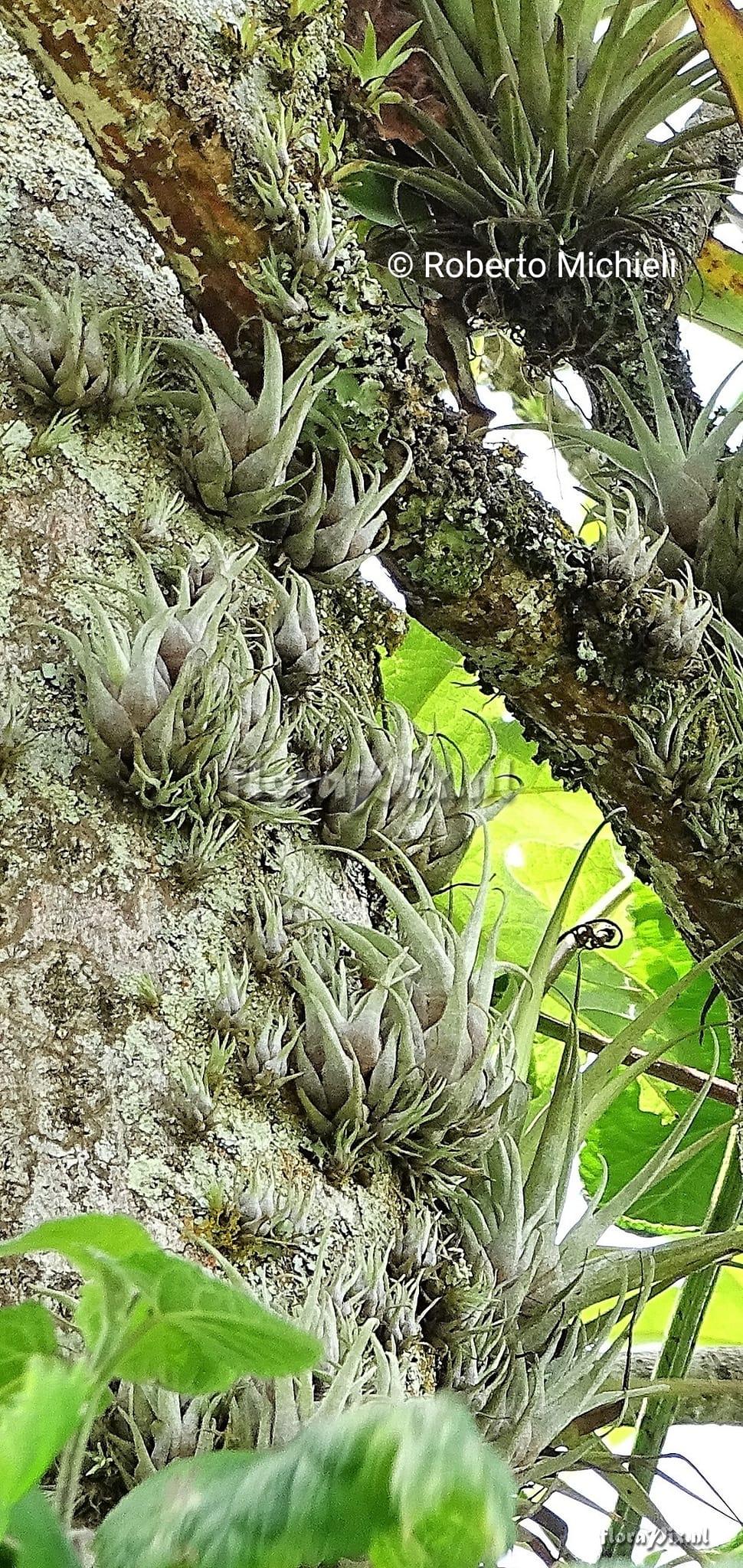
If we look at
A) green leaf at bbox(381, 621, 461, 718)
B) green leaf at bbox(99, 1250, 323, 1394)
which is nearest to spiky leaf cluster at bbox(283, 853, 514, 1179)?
green leaf at bbox(99, 1250, 323, 1394)

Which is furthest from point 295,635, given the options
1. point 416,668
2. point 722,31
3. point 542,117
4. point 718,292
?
point 718,292

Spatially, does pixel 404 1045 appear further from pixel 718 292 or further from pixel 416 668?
pixel 718 292

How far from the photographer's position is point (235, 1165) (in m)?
0.48

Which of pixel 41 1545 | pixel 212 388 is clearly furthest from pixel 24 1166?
pixel 212 388

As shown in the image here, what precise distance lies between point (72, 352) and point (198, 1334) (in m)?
0.43

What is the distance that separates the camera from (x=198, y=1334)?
0.26 meters

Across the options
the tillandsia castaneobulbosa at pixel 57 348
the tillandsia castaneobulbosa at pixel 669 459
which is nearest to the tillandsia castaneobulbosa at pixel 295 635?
the tillandsia castaneobulbosa at pixel 57 348

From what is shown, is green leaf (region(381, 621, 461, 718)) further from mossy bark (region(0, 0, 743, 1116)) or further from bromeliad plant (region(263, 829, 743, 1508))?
bromeliad plant (region(263, 829, 743, 1508))

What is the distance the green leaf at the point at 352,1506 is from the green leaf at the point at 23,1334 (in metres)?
0.05

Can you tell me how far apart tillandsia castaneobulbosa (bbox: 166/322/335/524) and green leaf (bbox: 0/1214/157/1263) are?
0.40 metres

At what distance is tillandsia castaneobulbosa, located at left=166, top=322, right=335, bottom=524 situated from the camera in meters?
0.57

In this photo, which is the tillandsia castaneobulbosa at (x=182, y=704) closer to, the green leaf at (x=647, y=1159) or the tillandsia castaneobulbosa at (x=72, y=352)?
the tillandsia castaneobulbosa at (x=72, y=352)

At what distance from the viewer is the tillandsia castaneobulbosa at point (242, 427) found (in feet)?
1.86

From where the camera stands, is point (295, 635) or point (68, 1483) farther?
point (295, 635)
